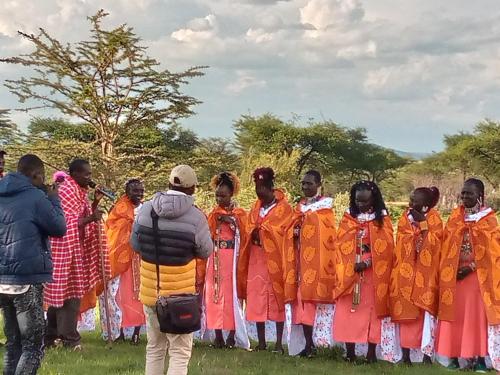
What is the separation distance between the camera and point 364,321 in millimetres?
7988

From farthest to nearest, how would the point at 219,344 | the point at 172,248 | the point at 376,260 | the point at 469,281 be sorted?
the point at 219,344 → the point at 376,260 → the point at 469,281 → the point at 172,248

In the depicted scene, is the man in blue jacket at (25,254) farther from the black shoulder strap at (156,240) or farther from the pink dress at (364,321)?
the pink dress at (364,321)

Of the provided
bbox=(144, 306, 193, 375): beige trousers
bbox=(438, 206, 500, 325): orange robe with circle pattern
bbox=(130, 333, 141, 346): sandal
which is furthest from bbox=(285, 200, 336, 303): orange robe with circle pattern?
bbox=(144, 306, 193, 375): beige trousers

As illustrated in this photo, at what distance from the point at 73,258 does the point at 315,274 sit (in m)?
2.74

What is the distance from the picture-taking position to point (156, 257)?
559cm

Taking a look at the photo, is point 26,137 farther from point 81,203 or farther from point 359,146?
point 359,146

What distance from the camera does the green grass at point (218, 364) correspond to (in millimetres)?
7332

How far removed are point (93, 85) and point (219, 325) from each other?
24.3m

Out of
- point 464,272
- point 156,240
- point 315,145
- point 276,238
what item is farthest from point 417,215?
point 315,145

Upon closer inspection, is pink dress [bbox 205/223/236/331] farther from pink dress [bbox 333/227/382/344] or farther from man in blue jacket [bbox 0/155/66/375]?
man in blue jacket [bbox 0/155/66/375]

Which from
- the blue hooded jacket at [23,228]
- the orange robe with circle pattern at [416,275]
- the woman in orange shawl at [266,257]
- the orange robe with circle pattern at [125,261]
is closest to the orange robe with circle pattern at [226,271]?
the woman in orange shawl at [266,257]

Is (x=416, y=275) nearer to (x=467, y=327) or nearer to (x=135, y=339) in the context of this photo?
(x=467, y=327)

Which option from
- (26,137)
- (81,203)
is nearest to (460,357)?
(81,203)

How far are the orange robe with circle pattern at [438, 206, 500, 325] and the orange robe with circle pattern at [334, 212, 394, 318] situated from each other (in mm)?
587
